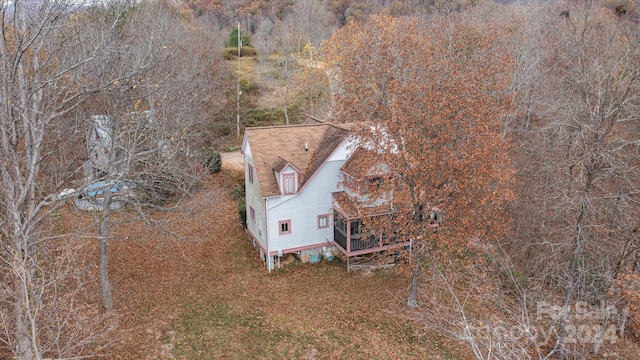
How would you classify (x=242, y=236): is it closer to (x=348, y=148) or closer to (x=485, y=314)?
(x=348, y=148)

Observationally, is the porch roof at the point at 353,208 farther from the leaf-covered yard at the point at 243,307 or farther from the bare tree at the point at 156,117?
the bare tree at the point at 156,117

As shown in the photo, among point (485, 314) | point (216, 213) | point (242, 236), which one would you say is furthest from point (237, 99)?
point (485, 314)

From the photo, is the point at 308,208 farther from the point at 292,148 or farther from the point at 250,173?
the point at 250,173

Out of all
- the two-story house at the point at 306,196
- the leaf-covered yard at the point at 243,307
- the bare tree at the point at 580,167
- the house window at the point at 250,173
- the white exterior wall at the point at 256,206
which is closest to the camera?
the bare tree at the point at 580,167

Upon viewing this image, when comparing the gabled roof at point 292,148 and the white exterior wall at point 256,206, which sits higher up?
the gabled roof at point 292,148

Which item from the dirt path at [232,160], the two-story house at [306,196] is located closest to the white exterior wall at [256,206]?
the two-story house at [306,196]

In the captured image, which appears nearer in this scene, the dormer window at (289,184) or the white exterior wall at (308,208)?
the dormer window at (289,184)
